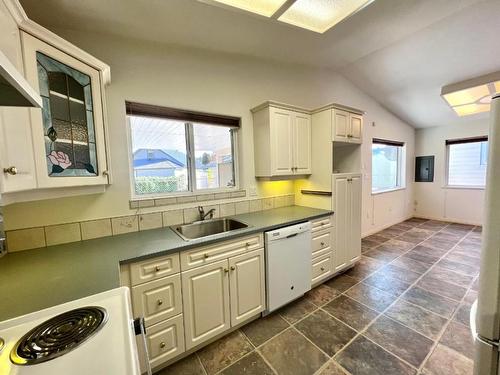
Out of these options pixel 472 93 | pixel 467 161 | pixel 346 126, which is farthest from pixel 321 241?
pixel 467 161

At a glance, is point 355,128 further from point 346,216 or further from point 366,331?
point 366,331

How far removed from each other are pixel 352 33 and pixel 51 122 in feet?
9.09

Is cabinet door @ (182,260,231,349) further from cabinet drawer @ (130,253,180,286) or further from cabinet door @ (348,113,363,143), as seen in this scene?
cabinet door @ (348,113,363,143)

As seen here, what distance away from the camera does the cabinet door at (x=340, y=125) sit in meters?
2.56

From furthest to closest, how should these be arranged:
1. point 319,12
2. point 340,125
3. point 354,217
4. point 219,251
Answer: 1. point 354,217
2. point 340,125
3. point 319,12
4. point 219,251

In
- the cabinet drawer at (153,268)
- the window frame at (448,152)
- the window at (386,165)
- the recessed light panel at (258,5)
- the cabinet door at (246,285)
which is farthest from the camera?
the window frame at (448,152)

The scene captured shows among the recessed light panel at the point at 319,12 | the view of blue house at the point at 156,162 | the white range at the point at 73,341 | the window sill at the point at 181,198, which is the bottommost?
Answer: the white range at the point at 73,341

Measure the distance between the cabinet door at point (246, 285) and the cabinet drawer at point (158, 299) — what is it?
0.45 meters

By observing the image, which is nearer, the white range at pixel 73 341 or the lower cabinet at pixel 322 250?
the white range at pixel 73 341

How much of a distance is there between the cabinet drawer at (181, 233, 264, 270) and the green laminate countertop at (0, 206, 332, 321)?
0.20 ft

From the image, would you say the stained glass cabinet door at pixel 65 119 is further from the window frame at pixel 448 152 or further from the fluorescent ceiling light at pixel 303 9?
the window frame at pixel 448 152

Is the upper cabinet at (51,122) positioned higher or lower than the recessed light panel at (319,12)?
lower

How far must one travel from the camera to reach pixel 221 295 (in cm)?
175

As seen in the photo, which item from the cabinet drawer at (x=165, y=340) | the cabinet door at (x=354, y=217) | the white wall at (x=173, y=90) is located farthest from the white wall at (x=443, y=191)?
the cabinet drawer at (x=165, y=340)
